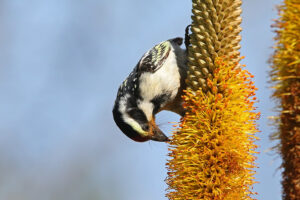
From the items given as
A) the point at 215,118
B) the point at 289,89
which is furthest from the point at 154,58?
the point at 289,89

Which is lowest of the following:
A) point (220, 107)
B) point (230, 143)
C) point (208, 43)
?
point (230, 143)

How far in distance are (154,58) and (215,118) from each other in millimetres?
2683

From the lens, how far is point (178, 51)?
21.8ft

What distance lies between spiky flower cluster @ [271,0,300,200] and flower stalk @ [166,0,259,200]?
90 centimetres

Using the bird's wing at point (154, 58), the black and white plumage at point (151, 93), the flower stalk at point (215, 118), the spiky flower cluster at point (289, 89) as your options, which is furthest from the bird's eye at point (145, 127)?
the spiky flower cluster at point (289, 89)

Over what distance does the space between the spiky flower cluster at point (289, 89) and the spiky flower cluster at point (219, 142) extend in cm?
90

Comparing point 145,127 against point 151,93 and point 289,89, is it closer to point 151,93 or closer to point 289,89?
point 151,93

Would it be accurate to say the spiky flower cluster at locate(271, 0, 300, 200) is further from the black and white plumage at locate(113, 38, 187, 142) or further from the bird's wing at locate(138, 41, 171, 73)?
the bird's wing at locate(138, 41, 171, 73)

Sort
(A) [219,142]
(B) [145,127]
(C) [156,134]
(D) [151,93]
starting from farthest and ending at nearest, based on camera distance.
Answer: (D) [151,93] → (B) [145,127] → (C) [156,134] → (A) [219,142]

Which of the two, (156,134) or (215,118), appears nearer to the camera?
(215,118)

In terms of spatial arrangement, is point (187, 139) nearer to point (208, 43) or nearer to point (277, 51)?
point (208, 43)

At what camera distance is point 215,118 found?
414cm

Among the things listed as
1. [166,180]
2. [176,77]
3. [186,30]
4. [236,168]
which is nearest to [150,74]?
[176,77]

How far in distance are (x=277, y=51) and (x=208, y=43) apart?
47.6 inches
